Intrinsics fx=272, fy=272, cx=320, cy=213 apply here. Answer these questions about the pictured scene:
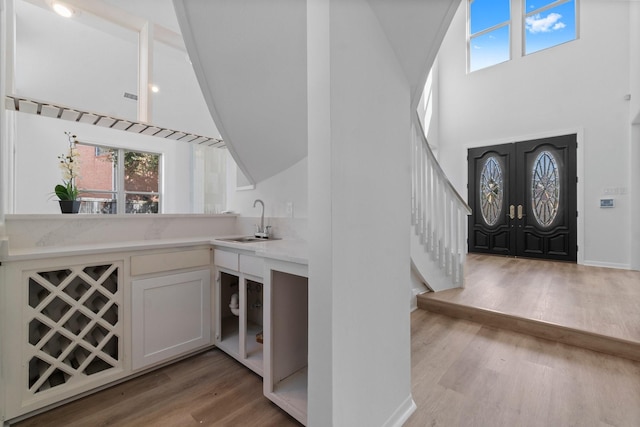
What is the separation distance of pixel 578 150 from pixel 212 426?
6007mm

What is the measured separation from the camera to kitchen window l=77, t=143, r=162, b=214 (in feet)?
13.3

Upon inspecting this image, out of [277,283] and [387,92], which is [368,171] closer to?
[387,92]

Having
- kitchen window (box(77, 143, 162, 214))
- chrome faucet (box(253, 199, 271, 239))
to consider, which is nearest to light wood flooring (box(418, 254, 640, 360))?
chrome faucet (box(253, 199, 271, 239))

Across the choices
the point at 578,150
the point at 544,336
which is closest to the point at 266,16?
the point at 544,336

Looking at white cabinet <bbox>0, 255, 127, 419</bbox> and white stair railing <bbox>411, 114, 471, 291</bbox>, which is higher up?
white stair railing <bbox>411, 114, 471, 291</bbox>

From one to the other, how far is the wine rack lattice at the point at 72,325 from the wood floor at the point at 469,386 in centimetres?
19

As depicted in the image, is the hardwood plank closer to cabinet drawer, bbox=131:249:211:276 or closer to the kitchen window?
cabinet drawer, bbox=131:249:211:276

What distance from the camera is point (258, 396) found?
1615 mm

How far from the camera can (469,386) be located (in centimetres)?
158

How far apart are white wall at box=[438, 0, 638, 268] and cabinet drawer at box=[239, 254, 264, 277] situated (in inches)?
209

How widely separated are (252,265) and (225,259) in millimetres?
348

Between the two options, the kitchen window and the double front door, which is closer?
the kitchen window

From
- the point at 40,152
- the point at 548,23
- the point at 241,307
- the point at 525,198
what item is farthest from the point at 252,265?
the point at 548,23

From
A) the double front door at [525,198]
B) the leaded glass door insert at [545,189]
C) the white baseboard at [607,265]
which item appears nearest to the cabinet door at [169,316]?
the double front door at [525,198]
